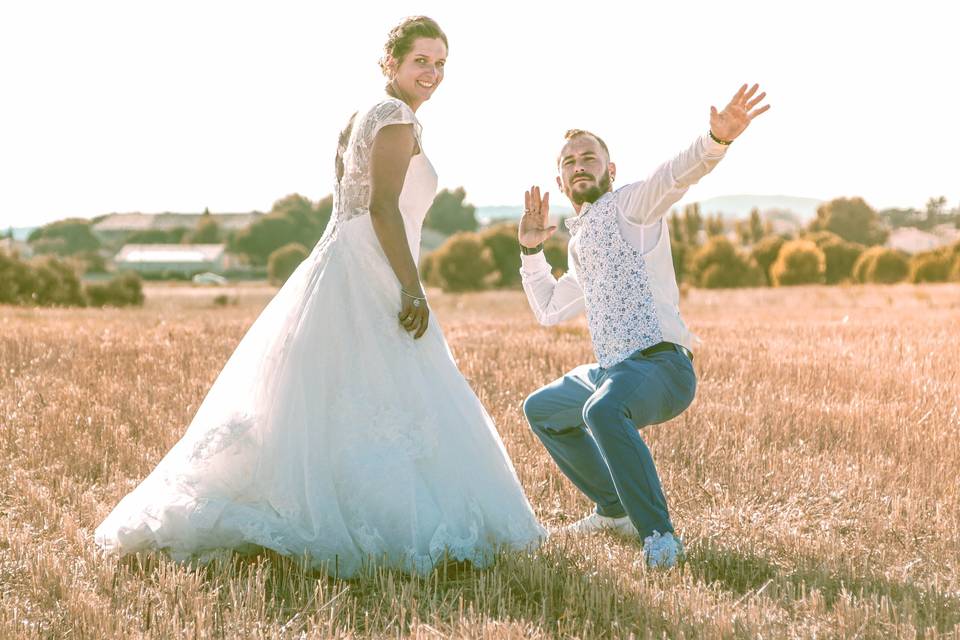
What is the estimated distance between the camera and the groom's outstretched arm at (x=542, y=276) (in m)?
5.46

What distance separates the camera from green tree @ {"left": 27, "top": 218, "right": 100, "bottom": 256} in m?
114

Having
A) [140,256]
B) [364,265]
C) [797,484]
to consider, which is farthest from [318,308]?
[140,256]

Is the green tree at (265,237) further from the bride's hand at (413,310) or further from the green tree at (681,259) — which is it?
the bride's hand at (413,310)

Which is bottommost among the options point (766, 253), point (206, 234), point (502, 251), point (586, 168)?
point (766, 253)

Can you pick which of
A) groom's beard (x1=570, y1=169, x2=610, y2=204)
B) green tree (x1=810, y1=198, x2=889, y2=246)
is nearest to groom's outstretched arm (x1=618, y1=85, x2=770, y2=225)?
groom's beard (x1=570, y1=169, x2=610, y2=204)

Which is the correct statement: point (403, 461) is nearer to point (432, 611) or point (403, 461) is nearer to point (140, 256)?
point (432, 611)

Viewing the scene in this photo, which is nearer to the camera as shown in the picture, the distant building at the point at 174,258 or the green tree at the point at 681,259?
the green tree at the point at 681,259

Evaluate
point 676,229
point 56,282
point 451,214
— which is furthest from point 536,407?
point 451,214

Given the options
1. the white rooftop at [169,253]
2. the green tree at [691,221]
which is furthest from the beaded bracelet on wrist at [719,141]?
the white rooftop at [169,253]

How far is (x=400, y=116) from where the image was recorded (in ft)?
14.4

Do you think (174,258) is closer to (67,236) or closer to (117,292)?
(67,236)

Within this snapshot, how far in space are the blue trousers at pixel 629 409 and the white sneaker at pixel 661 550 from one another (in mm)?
39

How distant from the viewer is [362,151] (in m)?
4.48

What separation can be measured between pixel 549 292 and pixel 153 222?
500ft
